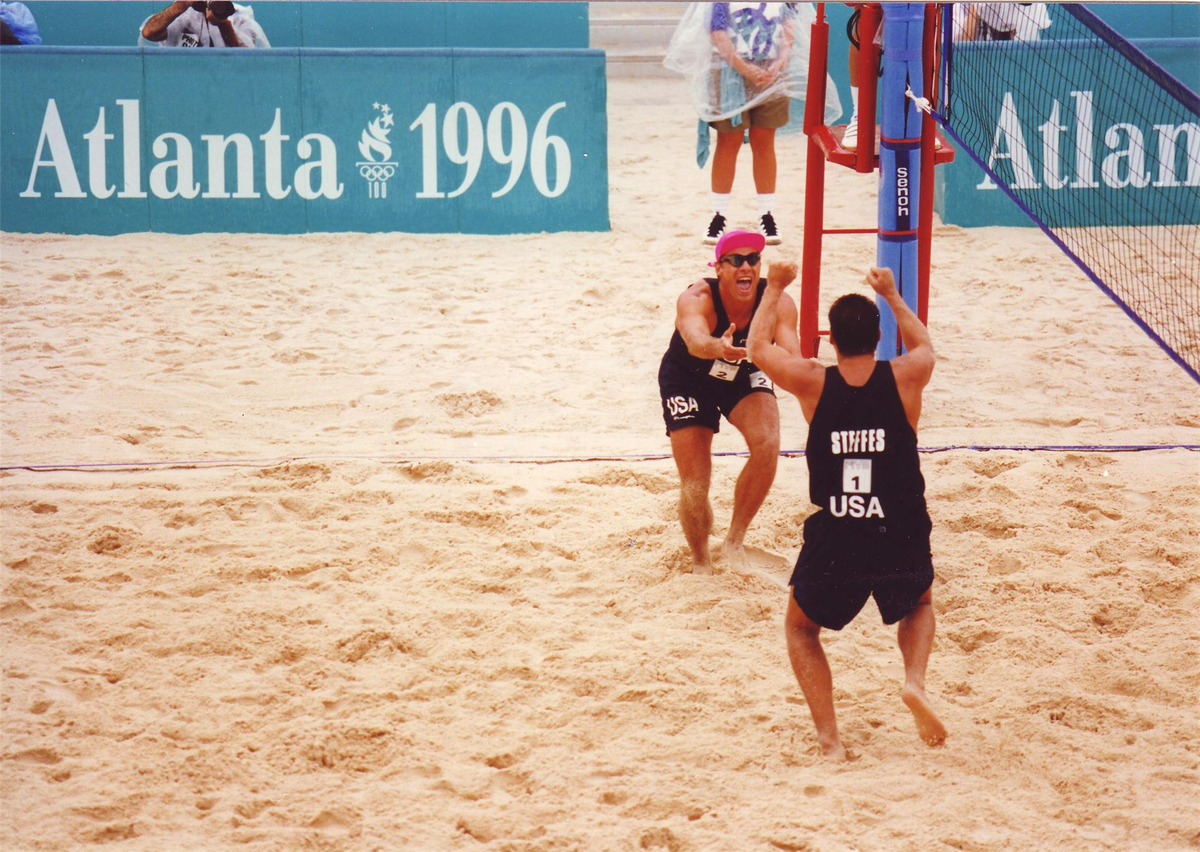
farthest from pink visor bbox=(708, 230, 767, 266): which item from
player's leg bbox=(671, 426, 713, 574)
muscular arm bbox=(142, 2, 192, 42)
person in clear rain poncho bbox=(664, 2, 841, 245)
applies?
muscular arm bbox=(142, 2, 192, 42)

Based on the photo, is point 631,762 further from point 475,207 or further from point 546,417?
point 475,207

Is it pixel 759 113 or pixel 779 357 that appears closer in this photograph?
pixel 779 357

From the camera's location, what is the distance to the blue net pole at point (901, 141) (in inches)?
246

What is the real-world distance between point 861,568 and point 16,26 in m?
9.97

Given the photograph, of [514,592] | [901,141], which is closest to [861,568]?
[514,592]

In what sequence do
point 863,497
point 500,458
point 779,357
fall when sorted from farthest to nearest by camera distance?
point 500,458 → point 779,357 → point 863,497

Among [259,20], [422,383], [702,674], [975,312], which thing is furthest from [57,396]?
[259,20]

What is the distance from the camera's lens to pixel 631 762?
3963mm

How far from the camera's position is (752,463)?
16.9 ft

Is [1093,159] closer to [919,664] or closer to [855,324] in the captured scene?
[855,324]

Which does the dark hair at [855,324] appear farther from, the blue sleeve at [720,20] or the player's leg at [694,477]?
the blue sleeve at [720,20]

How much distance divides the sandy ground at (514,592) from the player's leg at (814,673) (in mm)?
83

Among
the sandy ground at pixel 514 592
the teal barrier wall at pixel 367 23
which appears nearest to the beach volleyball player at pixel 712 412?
the sandy ground at pixel 514 592

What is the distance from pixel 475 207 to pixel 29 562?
5.59 m
